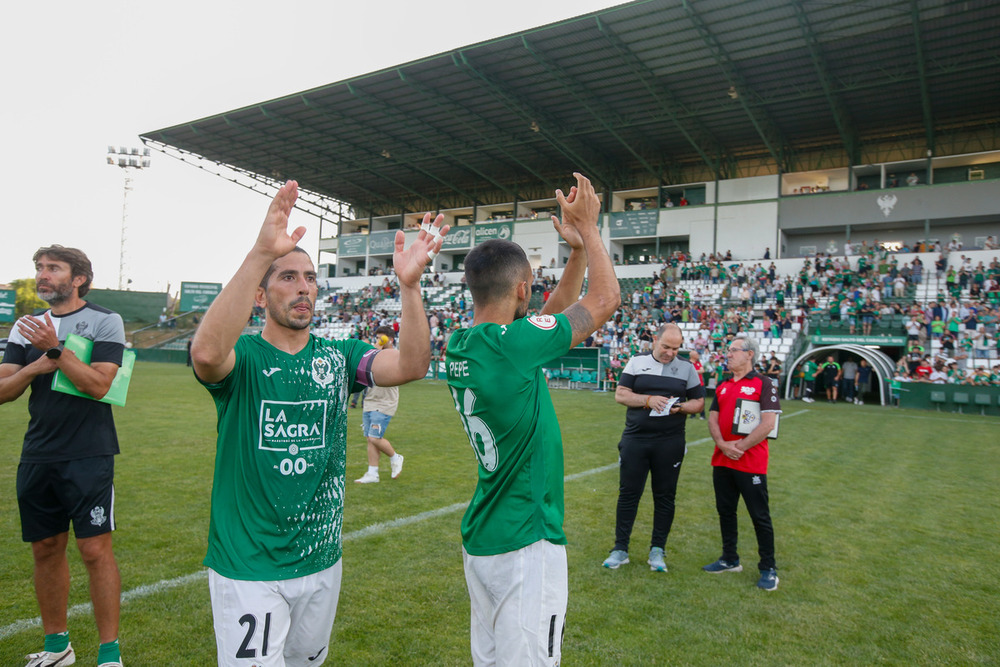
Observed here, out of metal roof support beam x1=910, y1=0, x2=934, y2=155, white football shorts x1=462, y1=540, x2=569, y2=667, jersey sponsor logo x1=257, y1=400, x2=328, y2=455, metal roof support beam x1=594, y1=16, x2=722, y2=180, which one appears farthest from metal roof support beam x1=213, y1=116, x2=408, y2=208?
white football shorts x1=462, y1=540, x2=569, y2=667

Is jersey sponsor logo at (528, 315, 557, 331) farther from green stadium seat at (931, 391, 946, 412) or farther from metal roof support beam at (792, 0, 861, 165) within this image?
metal roof support beam at (792, 0, 861, 165)

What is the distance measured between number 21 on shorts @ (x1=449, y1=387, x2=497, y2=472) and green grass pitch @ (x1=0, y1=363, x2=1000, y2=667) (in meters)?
1.90

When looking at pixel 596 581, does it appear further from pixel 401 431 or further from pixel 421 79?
pixel 421 79

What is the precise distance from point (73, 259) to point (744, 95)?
32785 millimetres

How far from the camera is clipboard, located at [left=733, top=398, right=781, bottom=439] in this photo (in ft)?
17.9

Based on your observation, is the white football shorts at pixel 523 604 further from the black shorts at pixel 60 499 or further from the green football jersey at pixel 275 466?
the black shorts at pixel 60 499

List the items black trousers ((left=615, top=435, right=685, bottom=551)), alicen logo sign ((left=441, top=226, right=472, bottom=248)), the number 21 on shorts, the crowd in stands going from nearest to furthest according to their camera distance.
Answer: the number 21 on shorts
black trousers ((left=615, top=435, right=685, bottom=551))
the crowd in stands
alicen logo sign ((left=441, top=226, right=472, bottom=248))

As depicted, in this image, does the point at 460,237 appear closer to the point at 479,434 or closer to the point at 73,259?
the point at 73,259

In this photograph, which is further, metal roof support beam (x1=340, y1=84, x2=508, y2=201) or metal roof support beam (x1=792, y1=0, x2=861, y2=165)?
metal roof support beam (x1=340, y1=84, x2=508, y2=201)

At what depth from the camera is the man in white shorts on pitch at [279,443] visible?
222cm

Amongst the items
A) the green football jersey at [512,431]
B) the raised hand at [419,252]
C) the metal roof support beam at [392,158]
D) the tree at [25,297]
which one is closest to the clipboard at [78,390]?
the raised hand at [419,252]

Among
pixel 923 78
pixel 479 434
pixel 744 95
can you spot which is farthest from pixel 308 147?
pixel 479 434

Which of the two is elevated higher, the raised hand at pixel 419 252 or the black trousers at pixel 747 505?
the raised hand at pixel 419 252

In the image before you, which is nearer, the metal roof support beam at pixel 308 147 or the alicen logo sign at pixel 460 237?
the metal roof support beam at pixel 308 147
